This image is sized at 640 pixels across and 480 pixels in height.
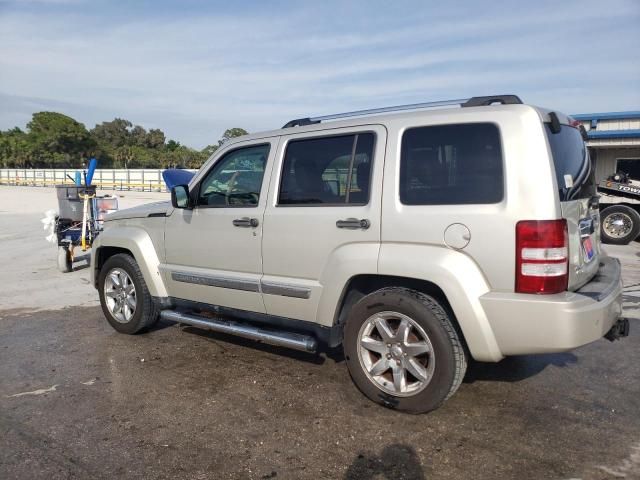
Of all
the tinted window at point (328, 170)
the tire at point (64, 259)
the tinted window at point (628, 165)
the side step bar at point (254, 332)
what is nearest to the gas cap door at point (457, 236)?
the tinted window at point (328, 170)

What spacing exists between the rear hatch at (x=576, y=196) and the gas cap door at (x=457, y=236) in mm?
577

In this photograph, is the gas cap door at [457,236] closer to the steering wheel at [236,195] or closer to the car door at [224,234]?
the car door at [224,234]

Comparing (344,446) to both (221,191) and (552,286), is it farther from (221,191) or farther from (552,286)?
(221,191)

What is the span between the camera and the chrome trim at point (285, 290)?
3895 mm

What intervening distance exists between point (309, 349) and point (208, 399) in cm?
83

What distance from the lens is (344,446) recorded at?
310 cm

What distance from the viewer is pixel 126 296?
209 inches

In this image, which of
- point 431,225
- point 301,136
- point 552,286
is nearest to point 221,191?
point 301,136

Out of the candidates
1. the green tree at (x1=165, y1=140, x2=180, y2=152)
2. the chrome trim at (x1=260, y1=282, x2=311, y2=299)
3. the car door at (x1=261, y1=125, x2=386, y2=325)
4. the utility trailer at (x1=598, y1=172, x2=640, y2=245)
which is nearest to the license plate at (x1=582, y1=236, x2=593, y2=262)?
the car door at (x1=261, y1=125, x2=386, y2=325)

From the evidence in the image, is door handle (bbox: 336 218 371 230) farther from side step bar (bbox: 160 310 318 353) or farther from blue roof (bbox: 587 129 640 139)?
blue roof (bbox: 587 129 640 139)

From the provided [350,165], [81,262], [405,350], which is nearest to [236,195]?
[350,165]

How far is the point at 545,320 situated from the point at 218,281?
8.58 feet

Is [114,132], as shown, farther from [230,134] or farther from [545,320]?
[545,320]

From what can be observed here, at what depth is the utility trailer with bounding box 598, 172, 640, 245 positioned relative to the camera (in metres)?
11.6
